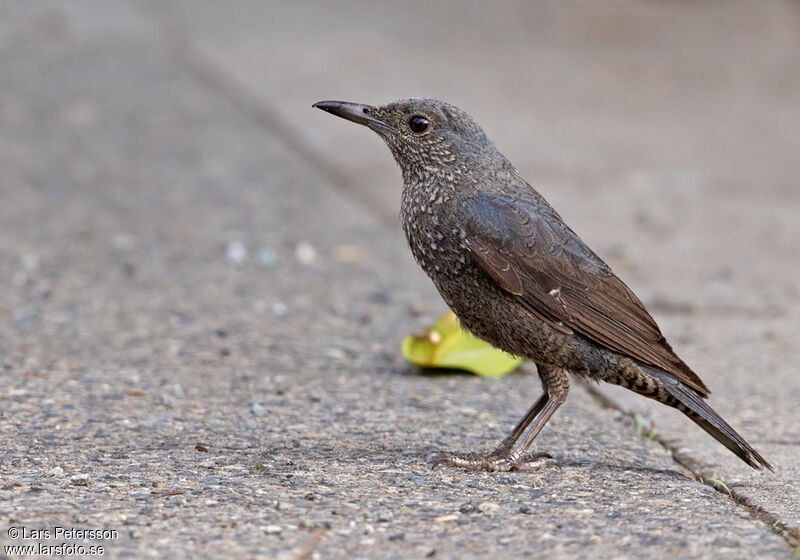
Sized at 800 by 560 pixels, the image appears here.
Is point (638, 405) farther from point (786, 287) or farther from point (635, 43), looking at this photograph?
point (635, 43)

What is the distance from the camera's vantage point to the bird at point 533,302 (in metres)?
4.11

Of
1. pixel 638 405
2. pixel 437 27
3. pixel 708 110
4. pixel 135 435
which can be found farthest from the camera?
pixel 437 27

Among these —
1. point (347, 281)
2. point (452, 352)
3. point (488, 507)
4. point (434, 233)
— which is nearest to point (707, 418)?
point (488, 507)

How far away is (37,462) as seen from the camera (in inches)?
152

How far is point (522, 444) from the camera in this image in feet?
13.5

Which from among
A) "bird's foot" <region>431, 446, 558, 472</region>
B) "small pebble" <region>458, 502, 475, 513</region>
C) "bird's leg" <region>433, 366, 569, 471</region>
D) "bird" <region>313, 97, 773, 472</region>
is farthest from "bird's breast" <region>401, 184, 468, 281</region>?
"small pebble" <region>458, 502, 475, 513</region>

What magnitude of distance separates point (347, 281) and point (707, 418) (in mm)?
2884

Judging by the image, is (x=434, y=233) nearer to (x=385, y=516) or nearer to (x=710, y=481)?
(x=385, y=516)

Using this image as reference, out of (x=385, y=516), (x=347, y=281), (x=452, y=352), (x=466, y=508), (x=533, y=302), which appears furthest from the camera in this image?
(x=347, y=281)

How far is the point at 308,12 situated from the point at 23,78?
481cm

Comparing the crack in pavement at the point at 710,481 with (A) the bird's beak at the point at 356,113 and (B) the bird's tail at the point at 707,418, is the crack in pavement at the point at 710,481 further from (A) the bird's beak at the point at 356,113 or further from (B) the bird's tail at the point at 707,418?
(A) the bird's beak at the point at 356,113

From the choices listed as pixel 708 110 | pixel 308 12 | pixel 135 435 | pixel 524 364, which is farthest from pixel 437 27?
pixel 135 435

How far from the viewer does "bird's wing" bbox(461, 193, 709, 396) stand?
4125mm

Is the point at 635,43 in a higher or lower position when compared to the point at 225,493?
higher
